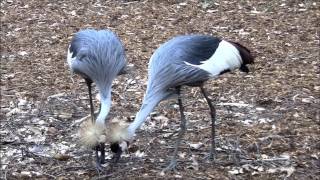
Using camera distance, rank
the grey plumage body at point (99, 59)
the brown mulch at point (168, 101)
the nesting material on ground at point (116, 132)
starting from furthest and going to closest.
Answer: the brown mulch at point (168, 101), the grey plumage body at point (99, 59), the nesting material on ground at point (116, 132)

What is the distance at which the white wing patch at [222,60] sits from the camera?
4.14 metres

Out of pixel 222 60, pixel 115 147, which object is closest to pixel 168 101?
pixel 222 60

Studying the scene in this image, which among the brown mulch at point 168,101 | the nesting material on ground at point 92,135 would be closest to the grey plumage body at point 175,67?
the nesting material on ground at point 92,135

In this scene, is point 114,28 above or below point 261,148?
above

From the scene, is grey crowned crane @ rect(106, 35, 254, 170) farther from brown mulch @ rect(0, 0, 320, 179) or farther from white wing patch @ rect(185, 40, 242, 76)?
brown mulch @ rect(0, 0, 320, 179)

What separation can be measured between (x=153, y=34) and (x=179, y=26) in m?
0.41

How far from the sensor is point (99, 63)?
412cm

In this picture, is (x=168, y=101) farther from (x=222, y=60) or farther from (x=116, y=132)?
(x=116, y=132)

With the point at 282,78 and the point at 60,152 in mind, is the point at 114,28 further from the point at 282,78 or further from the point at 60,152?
the point at 60,152

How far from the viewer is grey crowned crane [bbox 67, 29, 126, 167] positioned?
13.0ft

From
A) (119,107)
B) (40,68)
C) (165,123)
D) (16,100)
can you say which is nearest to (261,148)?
(165,123)

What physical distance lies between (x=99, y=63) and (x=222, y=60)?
0.79 metres

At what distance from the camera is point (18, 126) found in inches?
195

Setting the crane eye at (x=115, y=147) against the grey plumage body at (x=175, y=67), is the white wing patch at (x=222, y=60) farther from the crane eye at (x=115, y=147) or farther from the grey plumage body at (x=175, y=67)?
the crane eye at (x=115, y=147)
